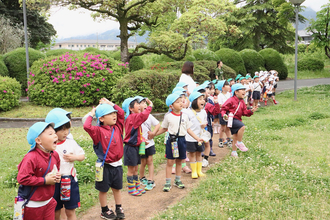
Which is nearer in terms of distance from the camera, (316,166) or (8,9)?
(316,166)

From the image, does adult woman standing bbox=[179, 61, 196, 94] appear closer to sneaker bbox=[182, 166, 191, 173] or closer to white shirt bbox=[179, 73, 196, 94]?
white shirt bbox=[179, 73, 196, 94]

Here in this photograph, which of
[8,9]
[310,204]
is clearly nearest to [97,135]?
[310,204]

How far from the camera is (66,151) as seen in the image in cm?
407

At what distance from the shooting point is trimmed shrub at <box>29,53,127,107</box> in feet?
48.1

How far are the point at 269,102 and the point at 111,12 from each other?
383 inches

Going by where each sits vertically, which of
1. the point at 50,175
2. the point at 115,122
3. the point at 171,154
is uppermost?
the point at 115,122

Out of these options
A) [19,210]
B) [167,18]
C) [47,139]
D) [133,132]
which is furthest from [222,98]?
[167,18]

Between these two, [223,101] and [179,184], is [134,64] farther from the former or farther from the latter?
[179,184]

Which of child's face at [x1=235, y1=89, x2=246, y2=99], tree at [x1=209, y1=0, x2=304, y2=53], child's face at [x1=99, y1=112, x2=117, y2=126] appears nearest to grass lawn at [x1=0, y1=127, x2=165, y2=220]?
child's face at [x1=99, y1=112, x2=117, y2=126]

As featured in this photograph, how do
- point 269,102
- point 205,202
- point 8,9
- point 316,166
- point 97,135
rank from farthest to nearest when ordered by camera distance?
point 8,9 → point 269,102 → point 316,166 → point 205,202 → point 97,135

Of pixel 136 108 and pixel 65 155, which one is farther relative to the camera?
pixel 136 108

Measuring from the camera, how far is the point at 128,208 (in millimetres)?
5023

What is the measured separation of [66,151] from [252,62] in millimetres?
23004

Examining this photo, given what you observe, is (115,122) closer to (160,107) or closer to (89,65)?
(160,107)
